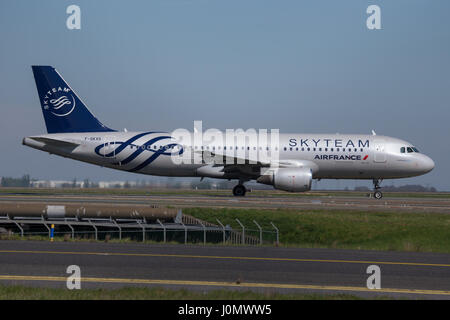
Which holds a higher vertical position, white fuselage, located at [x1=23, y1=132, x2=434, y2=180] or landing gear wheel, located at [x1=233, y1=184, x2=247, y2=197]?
white fuselage, located at [x1=23, y1=132, x2=434, y2=180]

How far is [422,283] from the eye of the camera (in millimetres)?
11789

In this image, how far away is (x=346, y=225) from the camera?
86.2 ft

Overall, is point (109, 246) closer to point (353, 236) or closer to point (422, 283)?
point (422, 283)

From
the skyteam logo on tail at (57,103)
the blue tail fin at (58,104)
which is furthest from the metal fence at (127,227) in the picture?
the skyteam logo on tail at (57,103)

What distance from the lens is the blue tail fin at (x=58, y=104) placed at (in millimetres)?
40469

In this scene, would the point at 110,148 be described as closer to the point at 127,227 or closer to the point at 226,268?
the point at 127,227

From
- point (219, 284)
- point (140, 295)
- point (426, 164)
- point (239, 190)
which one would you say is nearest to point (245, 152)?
point (239, 190)

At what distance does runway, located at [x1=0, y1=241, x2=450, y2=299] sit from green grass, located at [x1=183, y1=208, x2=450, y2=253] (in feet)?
25.3

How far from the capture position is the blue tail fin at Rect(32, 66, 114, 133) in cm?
4047

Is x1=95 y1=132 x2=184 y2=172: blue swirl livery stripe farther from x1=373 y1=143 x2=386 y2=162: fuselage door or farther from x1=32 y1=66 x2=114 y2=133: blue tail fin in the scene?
x1=373 y1=143 x2=386 y2=162: fuselage door

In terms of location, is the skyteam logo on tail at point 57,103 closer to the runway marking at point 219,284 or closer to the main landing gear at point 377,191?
the main landing gear at point 377,191

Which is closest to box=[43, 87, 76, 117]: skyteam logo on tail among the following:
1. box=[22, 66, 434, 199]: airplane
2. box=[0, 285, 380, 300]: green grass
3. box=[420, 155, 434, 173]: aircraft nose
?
box=[22, 66, 434, 199]: airplane

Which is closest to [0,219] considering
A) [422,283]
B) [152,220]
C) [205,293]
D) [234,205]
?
[152,220]

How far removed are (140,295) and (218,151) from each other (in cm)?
2918
